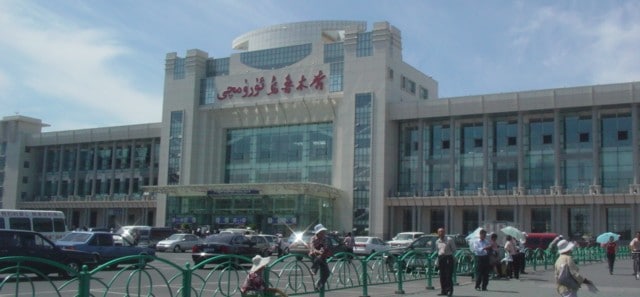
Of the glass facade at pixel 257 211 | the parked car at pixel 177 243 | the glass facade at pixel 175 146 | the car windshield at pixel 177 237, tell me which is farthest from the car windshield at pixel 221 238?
the glass facade at pixel 175 146

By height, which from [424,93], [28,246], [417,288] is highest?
[424,93]

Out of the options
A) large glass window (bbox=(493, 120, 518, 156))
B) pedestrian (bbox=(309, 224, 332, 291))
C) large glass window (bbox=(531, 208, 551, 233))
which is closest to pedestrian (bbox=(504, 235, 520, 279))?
pedestrian (bbox=(309, 224, 332, 291))

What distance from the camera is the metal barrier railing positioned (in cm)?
1145

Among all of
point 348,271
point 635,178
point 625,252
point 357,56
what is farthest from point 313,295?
point 357,56

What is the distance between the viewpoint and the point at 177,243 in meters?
45.0

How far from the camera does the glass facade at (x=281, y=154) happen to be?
211 ft

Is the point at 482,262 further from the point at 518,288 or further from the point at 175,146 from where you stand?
the point at 175,146

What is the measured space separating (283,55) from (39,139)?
115 feet

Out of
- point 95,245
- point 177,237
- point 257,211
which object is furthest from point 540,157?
point 95,245

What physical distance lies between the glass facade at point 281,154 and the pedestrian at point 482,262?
4429 centimetres

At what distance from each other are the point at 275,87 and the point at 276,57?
3210 millimetres

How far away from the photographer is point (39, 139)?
3260 inches

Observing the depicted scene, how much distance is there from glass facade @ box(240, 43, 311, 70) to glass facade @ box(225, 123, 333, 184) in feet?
20.1

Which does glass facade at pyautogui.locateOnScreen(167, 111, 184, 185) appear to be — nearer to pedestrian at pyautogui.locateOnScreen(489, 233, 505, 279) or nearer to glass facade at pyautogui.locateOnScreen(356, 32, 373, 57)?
glass facade at pyautogui.locateOnScreen(356, 32, 373, 57)
